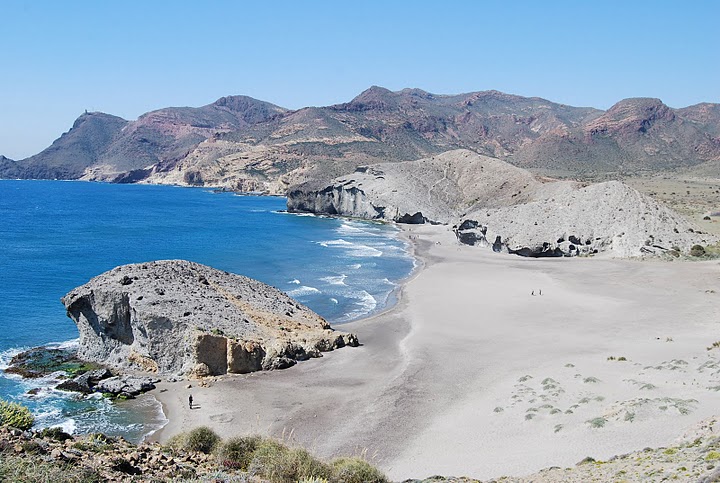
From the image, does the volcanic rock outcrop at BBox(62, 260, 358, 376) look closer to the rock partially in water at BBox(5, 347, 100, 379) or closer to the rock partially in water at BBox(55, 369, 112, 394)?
the rock partially in water at BBox(5, 347, 100, 379)

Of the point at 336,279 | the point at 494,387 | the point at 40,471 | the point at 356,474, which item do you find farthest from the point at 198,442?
the point at 336,279

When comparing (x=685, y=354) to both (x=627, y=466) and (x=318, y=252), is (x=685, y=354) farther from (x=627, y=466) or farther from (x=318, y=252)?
(x=318, y=252)

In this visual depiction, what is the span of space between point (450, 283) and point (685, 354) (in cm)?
2398

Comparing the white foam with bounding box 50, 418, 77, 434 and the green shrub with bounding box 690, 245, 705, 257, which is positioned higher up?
the green shrub with bounding box 690, 245, 705, 257

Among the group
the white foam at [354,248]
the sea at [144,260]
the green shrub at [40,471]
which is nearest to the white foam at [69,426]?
the sea at [144,260]

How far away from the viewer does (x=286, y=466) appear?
12.2 meters

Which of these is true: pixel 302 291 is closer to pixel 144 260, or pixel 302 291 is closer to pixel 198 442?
pixel 144 260

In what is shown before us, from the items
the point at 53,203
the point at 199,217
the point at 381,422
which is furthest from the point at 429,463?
the point at 53,203

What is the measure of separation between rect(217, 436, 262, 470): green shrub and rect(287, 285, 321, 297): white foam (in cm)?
3043

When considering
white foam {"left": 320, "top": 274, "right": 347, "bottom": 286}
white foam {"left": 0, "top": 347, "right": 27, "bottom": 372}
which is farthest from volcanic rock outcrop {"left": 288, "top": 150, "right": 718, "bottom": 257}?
white foam {"left": 0, "top": 347, "right": 27, "bottom": 372}

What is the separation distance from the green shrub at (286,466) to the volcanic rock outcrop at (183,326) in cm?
1451

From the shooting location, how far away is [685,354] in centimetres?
2605

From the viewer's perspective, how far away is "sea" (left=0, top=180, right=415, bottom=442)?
24.2 meters

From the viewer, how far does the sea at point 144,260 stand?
24203mm
